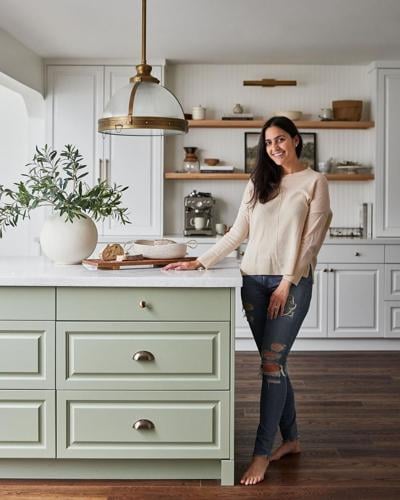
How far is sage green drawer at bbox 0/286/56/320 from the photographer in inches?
112

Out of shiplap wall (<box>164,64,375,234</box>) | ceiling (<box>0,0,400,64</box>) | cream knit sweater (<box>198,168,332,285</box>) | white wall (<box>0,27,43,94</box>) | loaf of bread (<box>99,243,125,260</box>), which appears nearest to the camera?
cream knit sweater (<box>198,168,332,285</box>)

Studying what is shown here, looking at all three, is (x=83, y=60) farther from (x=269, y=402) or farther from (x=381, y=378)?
(x=269, y=402)

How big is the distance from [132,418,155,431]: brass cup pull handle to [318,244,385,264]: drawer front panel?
3.18 meters

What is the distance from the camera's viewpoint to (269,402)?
2.96 m

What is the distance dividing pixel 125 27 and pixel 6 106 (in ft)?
5.80

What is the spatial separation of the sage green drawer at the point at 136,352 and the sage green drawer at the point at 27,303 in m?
0.09

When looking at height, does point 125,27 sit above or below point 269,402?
above

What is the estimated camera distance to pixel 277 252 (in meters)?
2.91

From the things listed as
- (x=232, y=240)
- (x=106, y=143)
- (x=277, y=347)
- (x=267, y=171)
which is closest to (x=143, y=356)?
(x=277, y=347)

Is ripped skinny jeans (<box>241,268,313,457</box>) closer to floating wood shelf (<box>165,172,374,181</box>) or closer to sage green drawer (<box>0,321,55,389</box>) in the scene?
sage green drawer (<box>0,321,55,389</box>)

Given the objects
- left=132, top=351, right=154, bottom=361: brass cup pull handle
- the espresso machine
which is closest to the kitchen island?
left=132, top=351, right=154, bottom=361: brass cup pull handle

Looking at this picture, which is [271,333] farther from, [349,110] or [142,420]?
[349,110]

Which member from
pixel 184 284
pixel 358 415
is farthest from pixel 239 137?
pixel 184 284

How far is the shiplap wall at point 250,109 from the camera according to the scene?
619 cm
